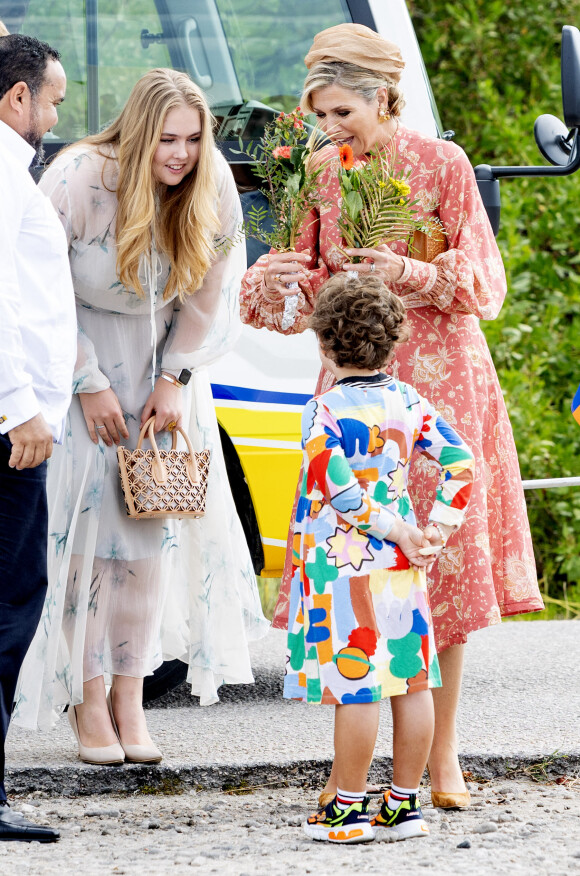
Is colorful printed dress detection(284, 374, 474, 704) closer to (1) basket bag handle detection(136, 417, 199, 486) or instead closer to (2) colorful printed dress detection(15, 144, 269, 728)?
(1) basket bag handle detection(136, 417, 199, 486)

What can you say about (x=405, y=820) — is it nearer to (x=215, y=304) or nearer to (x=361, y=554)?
(x=361, y=554)

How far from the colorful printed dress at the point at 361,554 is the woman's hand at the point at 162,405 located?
0.79 metres

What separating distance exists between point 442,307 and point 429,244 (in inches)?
7.0

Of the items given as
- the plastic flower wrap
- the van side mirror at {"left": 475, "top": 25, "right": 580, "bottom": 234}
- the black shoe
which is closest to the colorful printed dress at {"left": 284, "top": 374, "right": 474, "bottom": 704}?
the plastic flower wrap

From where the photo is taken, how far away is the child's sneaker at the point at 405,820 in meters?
2.83

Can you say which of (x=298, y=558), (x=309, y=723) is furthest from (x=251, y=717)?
(x=298, y=558)

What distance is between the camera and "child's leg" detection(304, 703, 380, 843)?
9.06 ft

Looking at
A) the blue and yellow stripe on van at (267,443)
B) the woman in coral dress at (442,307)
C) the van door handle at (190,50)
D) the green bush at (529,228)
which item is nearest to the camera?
the woman in coral dress at (442,307)

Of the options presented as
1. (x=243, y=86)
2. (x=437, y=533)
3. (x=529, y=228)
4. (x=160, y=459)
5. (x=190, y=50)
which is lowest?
(x=437, y=533)

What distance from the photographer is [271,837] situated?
9.59ft

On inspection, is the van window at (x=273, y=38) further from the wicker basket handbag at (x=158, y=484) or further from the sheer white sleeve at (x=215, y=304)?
the wicker basket handbag at (x=158, y=484)

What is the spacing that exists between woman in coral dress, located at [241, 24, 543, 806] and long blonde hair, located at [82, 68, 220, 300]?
0.28 meters

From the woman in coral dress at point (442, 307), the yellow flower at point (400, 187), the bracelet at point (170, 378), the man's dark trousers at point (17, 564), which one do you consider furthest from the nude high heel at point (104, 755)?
the yellow flower at point (400, 187)

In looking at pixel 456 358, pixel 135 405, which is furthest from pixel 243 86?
pixel 456 358
